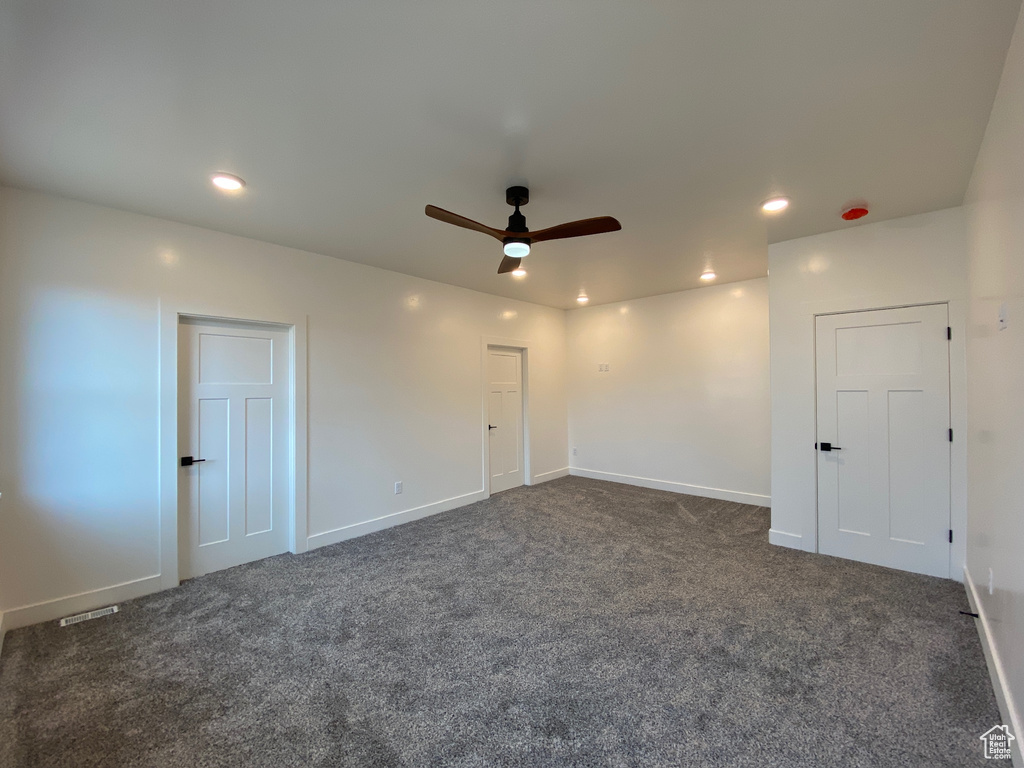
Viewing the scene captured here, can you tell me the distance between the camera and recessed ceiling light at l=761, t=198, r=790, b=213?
8.96ft

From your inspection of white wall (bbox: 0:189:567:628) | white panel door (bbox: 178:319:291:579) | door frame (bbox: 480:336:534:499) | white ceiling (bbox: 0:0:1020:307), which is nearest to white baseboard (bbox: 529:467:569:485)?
door frame (bbox: 480:336:534:499)

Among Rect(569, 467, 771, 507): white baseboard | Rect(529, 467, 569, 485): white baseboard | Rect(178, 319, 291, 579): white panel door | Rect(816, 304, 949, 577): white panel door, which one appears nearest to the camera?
Rect(816, 304, 949, 577): white panel door

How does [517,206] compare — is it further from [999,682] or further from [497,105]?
[999,682]

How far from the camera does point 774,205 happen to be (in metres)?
2.80

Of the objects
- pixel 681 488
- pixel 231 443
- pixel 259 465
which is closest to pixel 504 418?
pixel 681 488

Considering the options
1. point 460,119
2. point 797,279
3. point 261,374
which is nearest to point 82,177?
point 261,374

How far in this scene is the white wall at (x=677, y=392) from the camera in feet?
15.9

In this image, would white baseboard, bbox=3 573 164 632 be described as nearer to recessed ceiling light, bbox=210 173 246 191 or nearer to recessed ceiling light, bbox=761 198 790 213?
recessed ceiling light, bbox=210 173 246 191

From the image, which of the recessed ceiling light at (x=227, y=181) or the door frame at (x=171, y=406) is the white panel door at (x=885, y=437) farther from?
the door frame at (x=171, y=406)

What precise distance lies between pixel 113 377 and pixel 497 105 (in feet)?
9.93

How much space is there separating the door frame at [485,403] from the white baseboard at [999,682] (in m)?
4.17

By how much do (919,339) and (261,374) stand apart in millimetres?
5211

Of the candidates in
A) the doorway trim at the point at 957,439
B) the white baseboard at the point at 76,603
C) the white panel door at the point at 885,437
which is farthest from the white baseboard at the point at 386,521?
the doorway trim at the point at 957,439

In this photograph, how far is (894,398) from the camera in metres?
3.13
